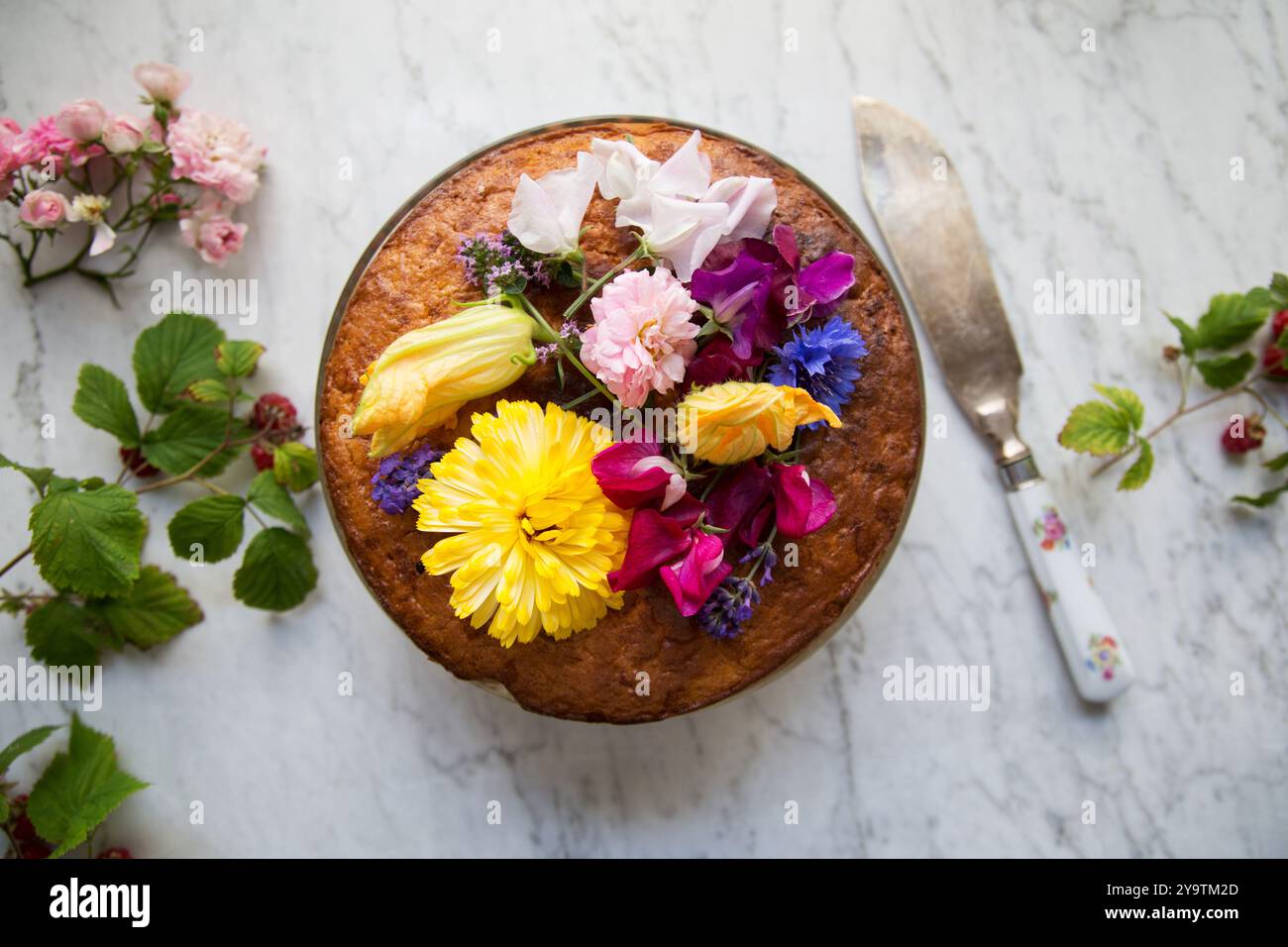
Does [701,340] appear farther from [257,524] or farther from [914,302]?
[257,524]

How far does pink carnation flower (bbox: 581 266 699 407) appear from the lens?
879 millimetres

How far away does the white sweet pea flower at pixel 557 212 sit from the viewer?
944mm

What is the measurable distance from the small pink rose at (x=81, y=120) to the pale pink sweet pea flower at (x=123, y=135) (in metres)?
0.01

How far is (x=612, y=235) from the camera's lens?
3.36 feet

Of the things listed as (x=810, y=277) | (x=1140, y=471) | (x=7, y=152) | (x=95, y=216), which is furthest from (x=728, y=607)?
(x=7, y=152)

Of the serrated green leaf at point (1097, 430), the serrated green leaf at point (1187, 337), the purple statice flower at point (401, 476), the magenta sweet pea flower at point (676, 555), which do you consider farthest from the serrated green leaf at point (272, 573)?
the serrated green leaf at point (1187, 337)

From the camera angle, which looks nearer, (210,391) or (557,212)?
(557,212)

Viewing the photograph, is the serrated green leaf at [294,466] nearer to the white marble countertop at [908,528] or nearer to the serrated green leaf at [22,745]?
the white marble countertop at [908,528]

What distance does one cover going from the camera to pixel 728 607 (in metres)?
1.00

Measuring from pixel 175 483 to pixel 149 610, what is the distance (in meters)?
0.18

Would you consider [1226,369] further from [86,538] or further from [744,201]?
[86,538]

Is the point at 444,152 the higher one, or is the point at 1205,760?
the point at 444,152
